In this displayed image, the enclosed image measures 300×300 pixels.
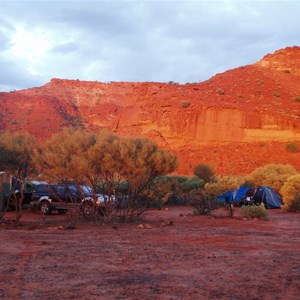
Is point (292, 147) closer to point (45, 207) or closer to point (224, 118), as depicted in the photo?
point (224, 118)

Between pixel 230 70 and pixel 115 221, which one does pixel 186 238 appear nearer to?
pixel 115 221

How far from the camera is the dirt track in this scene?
7.51m

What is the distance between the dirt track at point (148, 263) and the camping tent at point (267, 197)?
42.2ft

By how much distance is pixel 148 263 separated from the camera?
32.5 feet

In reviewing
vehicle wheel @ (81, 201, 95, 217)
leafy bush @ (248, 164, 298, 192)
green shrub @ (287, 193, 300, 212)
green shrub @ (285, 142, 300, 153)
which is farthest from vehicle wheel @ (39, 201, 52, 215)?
green shrub @ (285, 142, 300, 153)

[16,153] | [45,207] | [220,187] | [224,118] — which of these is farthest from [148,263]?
[224,118]

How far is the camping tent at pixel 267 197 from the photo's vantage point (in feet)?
96.7

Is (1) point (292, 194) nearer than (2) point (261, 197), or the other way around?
(1) point (292, 194)

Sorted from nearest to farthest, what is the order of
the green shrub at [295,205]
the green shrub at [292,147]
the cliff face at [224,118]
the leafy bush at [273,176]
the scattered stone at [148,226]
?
the scattered stone at [148,226] < the green shrub at [295,205] < the leafy bush at [273,176] < the cliff face at [224,118] < the green shrub at [292,147]

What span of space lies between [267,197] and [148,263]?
828 inches

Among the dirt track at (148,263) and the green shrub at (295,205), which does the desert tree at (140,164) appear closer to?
the dirt track at (148,263)

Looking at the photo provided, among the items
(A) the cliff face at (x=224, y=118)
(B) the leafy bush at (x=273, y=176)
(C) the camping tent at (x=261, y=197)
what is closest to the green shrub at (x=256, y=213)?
(C) the camping tent at (x=261, y=197)

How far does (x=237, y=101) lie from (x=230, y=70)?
2047 cm

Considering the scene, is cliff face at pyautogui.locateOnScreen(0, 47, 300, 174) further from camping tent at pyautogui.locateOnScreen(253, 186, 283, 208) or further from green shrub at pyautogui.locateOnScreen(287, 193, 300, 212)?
green shrub at pyautogui.locateOnScreen(287, 193, 300, 212)
